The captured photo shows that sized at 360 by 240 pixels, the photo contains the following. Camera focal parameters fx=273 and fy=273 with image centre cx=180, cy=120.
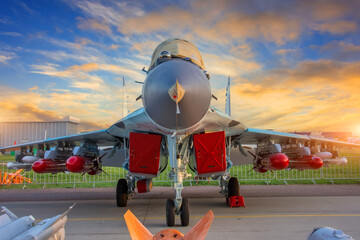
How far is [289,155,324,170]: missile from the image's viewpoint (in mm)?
8180

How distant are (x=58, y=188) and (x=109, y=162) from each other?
4081 millimetres

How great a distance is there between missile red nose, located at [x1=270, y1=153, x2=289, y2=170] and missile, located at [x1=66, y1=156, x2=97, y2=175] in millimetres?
5279

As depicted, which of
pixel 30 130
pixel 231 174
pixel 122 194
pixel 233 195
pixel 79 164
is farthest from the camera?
pixel 30 130

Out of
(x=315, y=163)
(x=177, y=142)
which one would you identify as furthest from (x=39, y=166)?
(x=315, y=163)

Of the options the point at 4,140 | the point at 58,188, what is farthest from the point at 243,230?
the point at 4,140

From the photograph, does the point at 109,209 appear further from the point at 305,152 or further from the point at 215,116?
the point at 305,152

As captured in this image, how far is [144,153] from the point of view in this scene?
5773 mm

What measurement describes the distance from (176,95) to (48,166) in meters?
6.26

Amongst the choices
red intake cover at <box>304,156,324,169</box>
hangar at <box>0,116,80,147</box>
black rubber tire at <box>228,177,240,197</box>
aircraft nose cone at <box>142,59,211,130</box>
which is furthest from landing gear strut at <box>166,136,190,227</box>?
hangar at <box>0,116,80,147</box>

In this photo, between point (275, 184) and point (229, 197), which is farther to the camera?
point (275, 184)

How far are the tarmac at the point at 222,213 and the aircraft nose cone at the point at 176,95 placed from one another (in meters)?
2.40

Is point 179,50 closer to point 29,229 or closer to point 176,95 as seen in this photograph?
point 176,95

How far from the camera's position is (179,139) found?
202 inches

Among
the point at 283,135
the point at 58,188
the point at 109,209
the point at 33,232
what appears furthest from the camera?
the point at 58,188
